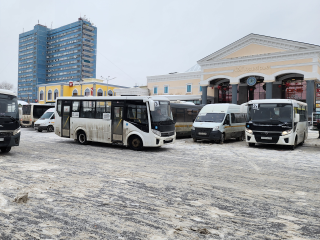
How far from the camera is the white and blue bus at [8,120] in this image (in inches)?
374

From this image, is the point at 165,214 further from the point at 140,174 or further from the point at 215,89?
the point at 215,89

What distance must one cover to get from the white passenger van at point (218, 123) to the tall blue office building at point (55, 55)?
360 feet

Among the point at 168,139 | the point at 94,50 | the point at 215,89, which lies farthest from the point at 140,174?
the point at 94,50

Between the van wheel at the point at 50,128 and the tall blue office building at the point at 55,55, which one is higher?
the tall blue office building at the point at 55,55

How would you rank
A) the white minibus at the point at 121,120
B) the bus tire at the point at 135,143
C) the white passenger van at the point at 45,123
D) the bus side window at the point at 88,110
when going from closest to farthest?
1. the white minibus at the point at 121,120
2. the bus tire at the point at 135,143
3. the bus side window at the point at 88,110
4. the white passenger van at the point at 45,123

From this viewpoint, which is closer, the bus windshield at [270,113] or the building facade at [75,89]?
the bus windshield at [270,113]

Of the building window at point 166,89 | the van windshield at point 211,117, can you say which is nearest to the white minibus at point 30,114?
the van windshield at point 211,117

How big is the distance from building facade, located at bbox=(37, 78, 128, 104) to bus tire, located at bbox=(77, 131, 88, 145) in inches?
1602

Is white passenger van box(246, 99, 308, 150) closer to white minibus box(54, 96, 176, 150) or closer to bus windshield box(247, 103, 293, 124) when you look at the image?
bus windshield box(247, 103, 293, 124)

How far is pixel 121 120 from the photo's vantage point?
12.5 m

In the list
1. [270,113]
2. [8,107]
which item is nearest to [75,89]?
[8,107]

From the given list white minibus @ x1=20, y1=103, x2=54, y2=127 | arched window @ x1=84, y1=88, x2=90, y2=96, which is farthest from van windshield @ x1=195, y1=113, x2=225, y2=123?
arched window @ x1=84, y1=88, x2=90, y2=96

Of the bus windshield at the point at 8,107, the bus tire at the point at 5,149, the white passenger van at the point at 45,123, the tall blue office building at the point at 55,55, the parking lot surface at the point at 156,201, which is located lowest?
the parking lot surface at the point at 156,201

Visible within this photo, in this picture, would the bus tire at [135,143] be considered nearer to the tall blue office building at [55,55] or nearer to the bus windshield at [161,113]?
the bus windshield at [161,113]
